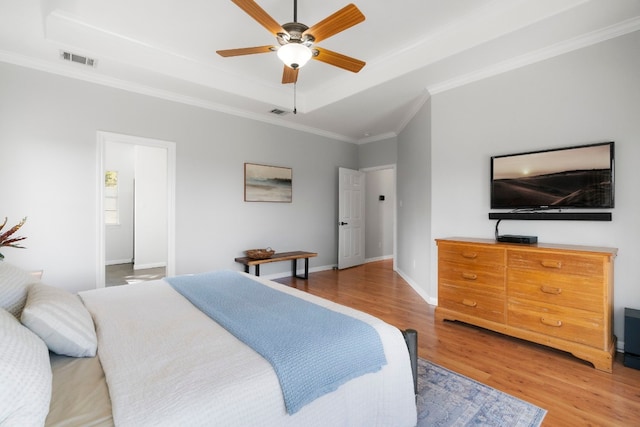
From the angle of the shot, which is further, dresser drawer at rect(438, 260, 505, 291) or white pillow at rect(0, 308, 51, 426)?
dresser drawer at rect(438, 260, 505, 291)

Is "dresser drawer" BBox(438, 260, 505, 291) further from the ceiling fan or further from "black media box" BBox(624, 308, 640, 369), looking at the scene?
the ceiling fan

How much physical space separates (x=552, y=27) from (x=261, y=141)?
3784 millimetres

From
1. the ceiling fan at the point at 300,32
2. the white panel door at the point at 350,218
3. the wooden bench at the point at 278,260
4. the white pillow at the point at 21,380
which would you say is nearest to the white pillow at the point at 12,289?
the white pillow at the point at 21,380

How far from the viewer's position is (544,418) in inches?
69.2

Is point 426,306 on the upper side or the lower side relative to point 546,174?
lower

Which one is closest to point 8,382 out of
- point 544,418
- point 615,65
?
point 544,418

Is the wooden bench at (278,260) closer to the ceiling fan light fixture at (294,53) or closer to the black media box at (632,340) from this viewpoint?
the ceiling fan light fixture at (294,53)

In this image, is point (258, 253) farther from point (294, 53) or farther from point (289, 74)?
point (294, 53)

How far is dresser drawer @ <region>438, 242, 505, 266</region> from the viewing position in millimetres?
2826

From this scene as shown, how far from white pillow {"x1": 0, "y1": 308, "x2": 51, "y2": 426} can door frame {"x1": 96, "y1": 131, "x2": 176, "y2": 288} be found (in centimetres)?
299

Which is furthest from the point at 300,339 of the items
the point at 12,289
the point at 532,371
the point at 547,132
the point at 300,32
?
the point at 547,132

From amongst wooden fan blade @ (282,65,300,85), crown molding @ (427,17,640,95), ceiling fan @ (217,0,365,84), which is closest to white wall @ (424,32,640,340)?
crown molding @ (427,17,640,95)

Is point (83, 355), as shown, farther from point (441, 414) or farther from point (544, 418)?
point (544, 418)

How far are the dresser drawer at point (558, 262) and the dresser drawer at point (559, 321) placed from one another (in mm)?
292
